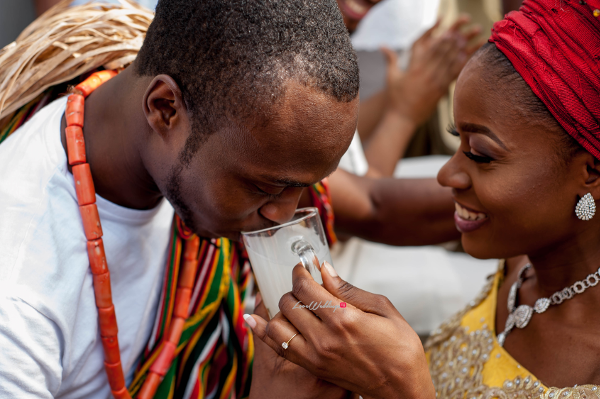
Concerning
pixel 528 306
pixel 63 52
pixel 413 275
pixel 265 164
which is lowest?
pixel 413 275

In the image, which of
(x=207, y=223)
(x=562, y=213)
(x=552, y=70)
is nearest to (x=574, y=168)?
(x=562, y=213)

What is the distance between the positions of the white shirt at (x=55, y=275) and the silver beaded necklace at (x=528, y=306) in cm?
96

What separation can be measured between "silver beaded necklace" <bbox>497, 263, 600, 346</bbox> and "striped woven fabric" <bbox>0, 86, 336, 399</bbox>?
0.65 m

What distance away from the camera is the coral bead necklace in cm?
125

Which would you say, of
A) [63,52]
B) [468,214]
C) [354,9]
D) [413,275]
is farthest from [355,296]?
[354,9]

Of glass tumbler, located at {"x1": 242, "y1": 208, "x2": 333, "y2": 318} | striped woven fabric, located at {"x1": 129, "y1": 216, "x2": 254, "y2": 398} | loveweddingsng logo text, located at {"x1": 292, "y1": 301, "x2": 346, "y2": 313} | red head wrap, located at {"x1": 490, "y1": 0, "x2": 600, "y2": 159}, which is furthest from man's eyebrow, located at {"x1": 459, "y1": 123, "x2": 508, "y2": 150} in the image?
striped woven fabric, located at {"x1": 129, "y1": 216, "x2": 254, "y2": 398}

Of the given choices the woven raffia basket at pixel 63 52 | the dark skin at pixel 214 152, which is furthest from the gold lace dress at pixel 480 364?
the woven raffia basket at pixel 63 52

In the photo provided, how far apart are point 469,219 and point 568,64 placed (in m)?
0.44

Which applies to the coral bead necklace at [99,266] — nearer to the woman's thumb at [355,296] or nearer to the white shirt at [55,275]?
the white shirt at [55,275]

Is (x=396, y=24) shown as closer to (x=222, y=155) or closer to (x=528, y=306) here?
(x=528, y=306)

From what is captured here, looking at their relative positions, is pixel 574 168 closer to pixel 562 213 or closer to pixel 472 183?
pixel 562 213

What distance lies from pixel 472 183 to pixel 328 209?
0.52 metres

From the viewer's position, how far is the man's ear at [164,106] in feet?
3.79

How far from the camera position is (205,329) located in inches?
62.9
